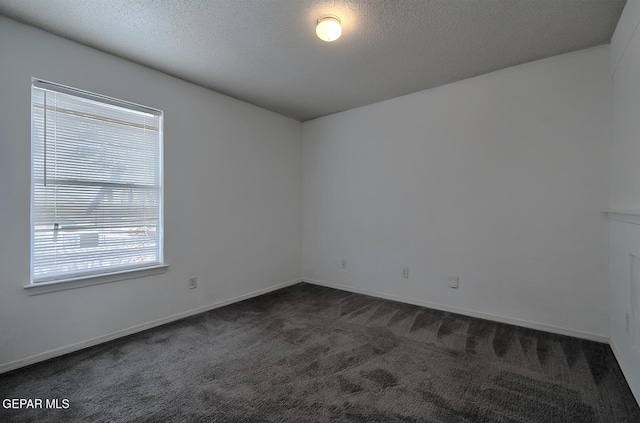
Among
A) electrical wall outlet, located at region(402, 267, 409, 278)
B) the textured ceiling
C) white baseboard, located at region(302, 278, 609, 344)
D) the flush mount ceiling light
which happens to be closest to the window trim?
the textured ceiling

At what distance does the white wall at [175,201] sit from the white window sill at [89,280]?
47mm

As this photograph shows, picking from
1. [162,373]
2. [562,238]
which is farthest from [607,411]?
[162,373]

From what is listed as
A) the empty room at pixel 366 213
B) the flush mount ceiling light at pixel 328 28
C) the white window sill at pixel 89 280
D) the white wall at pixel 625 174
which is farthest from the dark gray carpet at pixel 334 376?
the flush mount ceiling light at pixel 328 28

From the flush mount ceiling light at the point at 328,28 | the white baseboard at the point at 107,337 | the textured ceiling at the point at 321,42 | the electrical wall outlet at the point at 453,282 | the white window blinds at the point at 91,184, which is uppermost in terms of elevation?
the textured ceiling at the point at 321,42

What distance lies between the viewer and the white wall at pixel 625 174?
6.16 feet

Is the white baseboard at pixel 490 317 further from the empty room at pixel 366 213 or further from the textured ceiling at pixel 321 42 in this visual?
the textured ceiling at pixel 321 42

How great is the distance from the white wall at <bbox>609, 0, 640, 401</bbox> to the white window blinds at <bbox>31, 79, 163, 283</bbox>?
12.7ft

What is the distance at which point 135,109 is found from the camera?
2.92 m

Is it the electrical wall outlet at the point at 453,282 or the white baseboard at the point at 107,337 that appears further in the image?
the electrical wall outlet at the point at 453,282

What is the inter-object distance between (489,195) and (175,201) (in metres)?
3.35

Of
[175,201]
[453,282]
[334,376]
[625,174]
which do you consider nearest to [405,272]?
[453,282]

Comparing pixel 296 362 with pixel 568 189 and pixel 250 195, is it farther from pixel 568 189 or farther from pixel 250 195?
pixel 568 189

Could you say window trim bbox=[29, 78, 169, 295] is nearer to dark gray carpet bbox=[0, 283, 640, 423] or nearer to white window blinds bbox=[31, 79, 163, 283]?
white window blinds bbox=[31, 79, 163, 283]

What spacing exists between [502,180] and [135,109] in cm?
376
